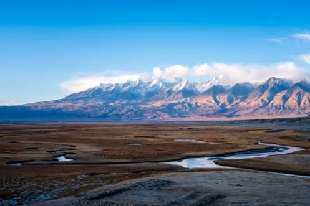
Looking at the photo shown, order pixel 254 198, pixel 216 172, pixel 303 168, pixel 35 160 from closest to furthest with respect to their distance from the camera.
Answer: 1. pixel 254 198
2. pixel 216 172
3. pixel 303 168
4. pixel 35 160

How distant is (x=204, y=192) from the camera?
2359 cm

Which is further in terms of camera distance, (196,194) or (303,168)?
(303,168)

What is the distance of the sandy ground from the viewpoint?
68.8 ft

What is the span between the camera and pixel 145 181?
2677 centimetres

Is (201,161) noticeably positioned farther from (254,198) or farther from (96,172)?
(254,198)

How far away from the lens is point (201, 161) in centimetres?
4397

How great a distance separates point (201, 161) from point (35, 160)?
20776 mm

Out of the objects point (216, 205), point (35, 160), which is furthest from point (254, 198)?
point (35, 160)

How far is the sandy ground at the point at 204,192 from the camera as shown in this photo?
68.8ft

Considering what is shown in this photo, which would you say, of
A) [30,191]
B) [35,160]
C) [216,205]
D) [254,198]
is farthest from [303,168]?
[35,160]

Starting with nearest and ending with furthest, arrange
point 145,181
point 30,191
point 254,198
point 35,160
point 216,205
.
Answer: point 216,205, point 254,198, point 30,191, point 145,181, point 35,160

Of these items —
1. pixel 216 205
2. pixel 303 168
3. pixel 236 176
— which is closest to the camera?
pixel 216 205

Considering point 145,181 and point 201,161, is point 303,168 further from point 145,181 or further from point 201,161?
point 145,181

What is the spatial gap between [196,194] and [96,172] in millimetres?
12565
